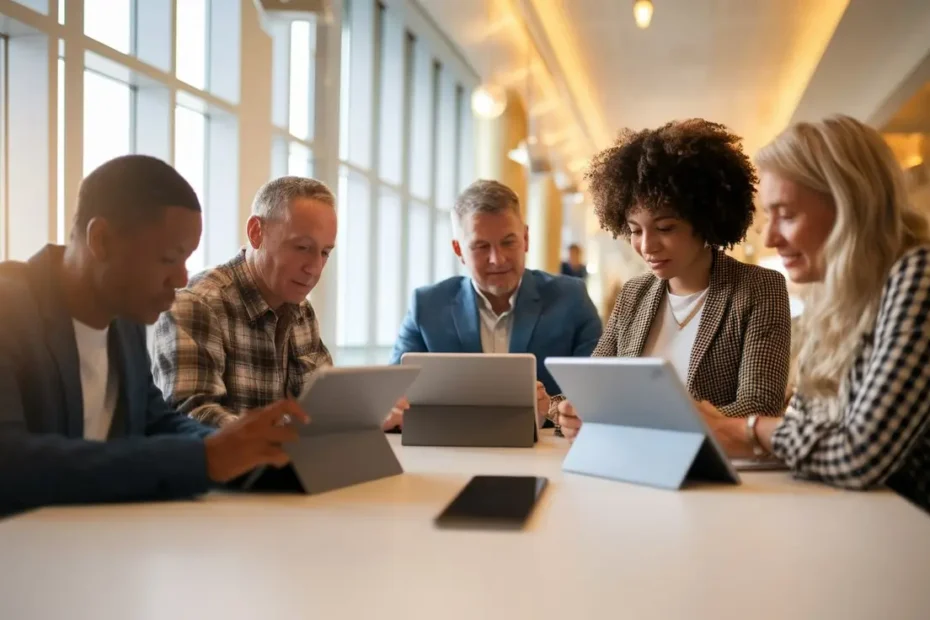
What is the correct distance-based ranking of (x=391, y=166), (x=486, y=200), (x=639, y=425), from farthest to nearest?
(x=391, y=166) → (x=486, y=200) → (x=639, y=425)

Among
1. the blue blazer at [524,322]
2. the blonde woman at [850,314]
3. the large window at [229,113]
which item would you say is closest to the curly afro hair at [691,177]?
the blonde woman at [850,314]

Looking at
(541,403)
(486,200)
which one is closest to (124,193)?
(541,403)

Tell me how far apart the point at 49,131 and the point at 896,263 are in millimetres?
2571

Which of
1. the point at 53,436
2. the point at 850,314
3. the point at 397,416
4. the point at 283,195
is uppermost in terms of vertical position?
the point at 283,195

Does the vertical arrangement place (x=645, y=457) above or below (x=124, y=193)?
below

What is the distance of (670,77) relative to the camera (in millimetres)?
8969

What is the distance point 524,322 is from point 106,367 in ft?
5.49

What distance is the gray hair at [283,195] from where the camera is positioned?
2.51 meters

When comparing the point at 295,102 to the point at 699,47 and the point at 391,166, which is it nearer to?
the point at 391,166

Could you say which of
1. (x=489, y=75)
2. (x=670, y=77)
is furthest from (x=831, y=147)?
(x=670, y=77)

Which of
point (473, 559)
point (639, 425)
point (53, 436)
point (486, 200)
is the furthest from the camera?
point (486, 200)

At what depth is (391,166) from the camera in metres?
7.30

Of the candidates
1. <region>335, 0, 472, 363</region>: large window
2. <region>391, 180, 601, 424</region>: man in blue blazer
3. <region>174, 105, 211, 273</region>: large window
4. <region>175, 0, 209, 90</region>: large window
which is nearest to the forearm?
<region>391, 180, 601, 424</region>: man in blue blazer

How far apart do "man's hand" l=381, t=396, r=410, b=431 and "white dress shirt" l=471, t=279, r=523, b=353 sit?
0.90 meters
